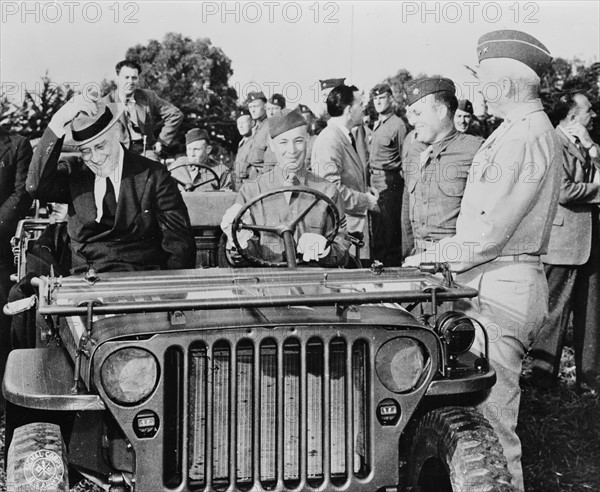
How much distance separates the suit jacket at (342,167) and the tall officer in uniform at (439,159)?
101 centimetres

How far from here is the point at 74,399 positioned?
339 centimetres

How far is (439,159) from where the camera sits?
6398 millimetres

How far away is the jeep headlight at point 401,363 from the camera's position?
359cm

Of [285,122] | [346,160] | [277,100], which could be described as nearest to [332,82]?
[346,160]

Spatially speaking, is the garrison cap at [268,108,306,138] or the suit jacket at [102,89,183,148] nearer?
the garrison cap at [268,108,306,138]

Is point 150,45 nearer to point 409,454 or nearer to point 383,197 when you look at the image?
point 383,197

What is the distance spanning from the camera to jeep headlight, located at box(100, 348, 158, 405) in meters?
3.40

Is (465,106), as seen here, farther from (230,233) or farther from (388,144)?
(230,233)

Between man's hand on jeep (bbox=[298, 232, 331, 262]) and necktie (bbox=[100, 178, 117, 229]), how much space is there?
1288 millimetres

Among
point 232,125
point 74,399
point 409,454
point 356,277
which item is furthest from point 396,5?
point 232,125

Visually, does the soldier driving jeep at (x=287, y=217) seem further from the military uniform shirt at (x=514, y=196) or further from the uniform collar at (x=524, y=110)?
the uniform collar at (x=524, y=110)

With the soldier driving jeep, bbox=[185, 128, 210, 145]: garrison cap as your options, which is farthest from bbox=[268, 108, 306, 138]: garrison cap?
bbox=[185, 128, 210, 145]: garrison cap

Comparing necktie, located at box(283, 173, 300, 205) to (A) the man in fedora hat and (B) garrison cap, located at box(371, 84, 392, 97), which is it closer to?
(A) the man in fedora hat

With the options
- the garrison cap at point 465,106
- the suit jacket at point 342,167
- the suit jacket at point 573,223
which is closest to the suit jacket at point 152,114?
the suit jacket at point 342,167
